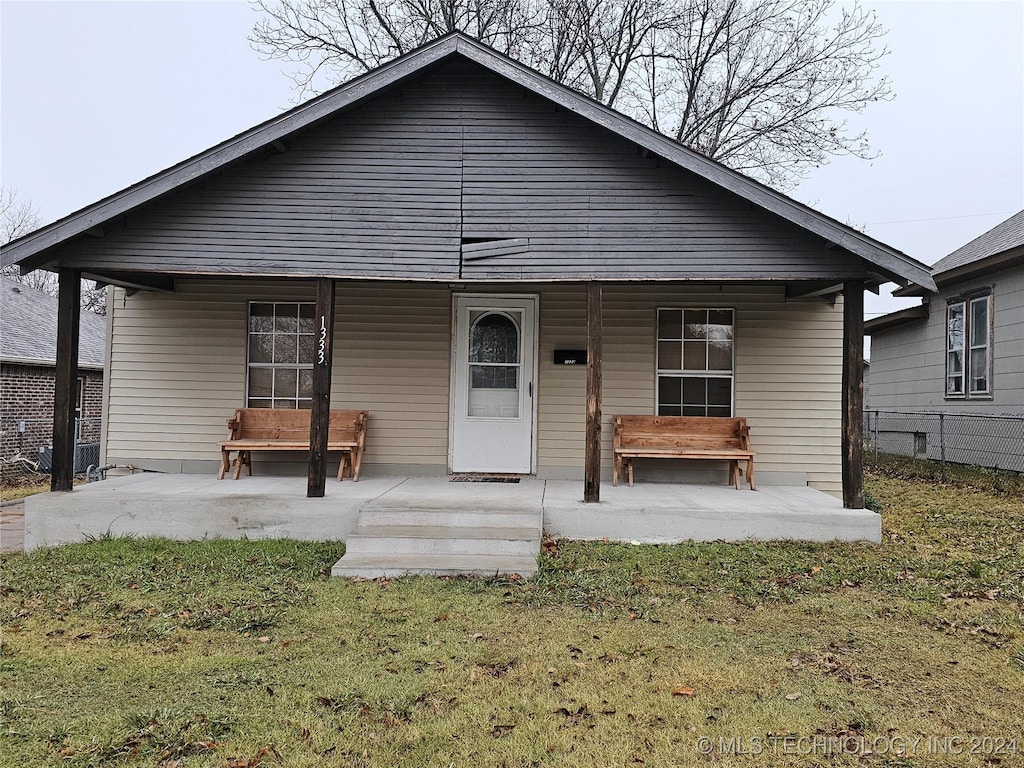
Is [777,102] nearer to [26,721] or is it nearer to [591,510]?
[591,510]

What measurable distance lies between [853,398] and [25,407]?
1766cm

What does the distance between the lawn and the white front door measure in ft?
7.74

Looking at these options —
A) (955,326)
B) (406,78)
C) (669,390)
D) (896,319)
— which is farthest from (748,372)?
(896,319)

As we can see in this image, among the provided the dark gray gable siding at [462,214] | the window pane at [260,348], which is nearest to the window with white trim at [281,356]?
the window pane at [260,348]

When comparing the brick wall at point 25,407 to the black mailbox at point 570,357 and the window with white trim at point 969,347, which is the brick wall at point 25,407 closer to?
the black mailbox at point 570,357

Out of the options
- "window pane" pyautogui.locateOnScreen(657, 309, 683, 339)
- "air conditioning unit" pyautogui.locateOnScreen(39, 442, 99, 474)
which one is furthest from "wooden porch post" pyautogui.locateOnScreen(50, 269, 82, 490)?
"air conditioning unit" pyautogui.locateOnScreen(39, 442, 99, 474)

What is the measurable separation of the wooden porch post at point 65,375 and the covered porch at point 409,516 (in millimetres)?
332

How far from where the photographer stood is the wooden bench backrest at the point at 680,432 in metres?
7.79

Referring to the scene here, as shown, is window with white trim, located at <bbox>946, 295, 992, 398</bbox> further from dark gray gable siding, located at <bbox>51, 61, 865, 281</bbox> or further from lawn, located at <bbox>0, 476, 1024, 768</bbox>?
dark gray gable siding, located at <bbox>51, 61, 865, 281</bbox>

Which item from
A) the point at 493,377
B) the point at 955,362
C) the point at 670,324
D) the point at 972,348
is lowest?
the point at 493,377

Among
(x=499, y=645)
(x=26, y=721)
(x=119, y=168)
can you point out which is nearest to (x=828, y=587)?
(x=499, y=645)

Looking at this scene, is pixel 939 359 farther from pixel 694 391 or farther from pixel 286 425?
pixel 286 425

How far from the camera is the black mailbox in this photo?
816 cm

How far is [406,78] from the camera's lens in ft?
22.4
